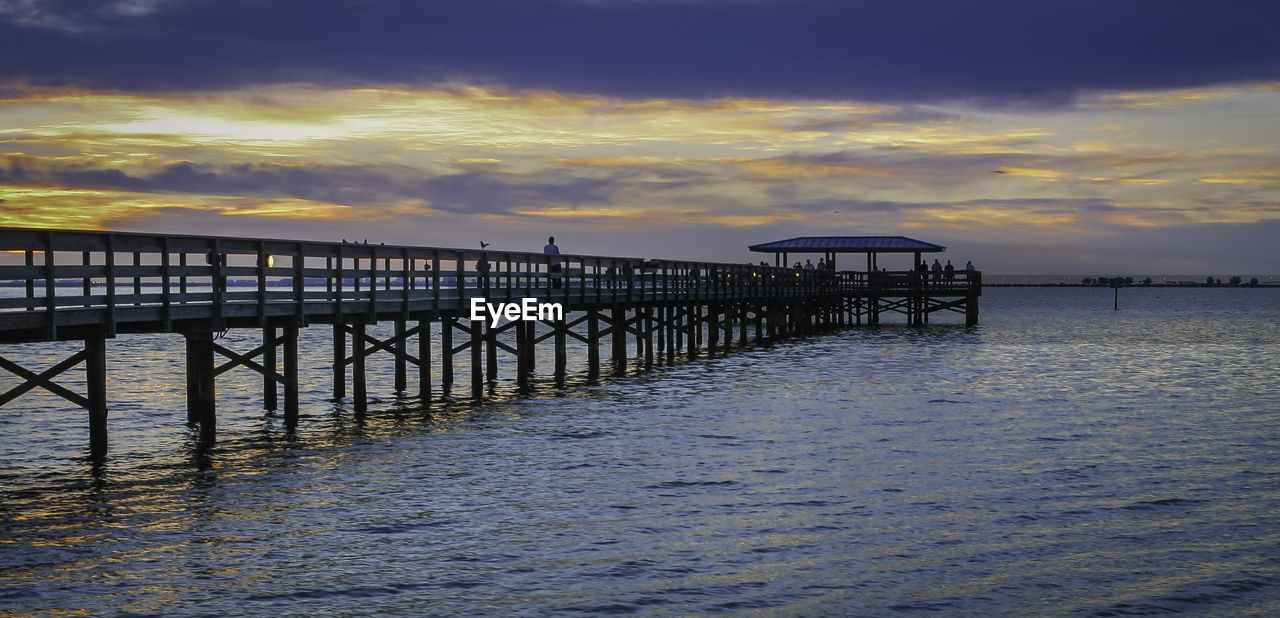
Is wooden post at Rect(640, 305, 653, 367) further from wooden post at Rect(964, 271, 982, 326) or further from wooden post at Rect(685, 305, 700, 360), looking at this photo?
wooden post at Rect(964, 271, 982, 326)

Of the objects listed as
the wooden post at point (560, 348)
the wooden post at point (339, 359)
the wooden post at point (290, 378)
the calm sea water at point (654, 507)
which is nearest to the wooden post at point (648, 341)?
the wooden post at point (560, 348)

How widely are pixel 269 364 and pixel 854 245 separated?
55255 mm

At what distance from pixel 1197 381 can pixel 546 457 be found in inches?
903

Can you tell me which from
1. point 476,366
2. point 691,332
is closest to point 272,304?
point 476,366

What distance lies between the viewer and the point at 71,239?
1670 centimetres

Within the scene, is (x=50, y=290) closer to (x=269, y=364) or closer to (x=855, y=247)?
(x=269, y=364)

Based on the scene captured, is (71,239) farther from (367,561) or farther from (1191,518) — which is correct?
(1191,518)

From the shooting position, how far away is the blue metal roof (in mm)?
74062

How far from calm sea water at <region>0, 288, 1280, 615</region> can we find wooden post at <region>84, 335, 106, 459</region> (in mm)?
341

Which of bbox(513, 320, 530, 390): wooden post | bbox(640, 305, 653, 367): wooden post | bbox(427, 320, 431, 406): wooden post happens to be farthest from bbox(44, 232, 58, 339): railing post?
bbox(640, 305, 653, 367): wooden post

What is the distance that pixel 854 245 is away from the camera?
74.9 meters

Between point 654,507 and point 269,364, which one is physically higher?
point 269,364

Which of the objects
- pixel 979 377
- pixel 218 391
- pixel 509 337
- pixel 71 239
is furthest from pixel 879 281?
pixel 71 239

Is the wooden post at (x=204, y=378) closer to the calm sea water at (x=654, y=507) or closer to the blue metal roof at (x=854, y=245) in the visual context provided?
→ the calm sea water at (x=654, y=507)
